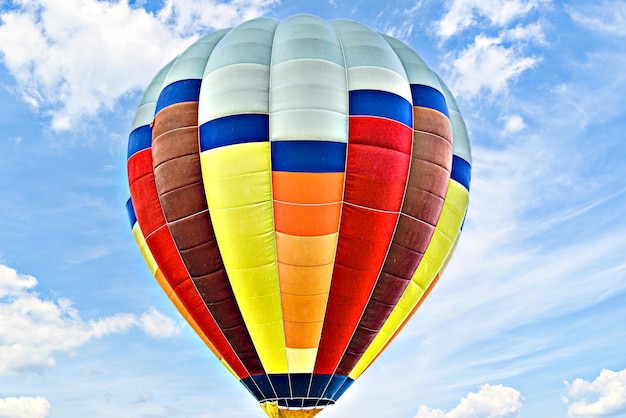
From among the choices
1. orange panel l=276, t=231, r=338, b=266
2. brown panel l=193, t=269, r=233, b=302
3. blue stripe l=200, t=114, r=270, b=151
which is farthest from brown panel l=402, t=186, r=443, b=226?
brown panel l=193, t=269, r=233, b=302

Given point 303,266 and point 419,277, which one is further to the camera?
point 419,277

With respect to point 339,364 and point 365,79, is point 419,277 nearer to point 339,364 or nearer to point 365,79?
point 339,364

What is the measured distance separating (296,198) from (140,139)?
157 inches

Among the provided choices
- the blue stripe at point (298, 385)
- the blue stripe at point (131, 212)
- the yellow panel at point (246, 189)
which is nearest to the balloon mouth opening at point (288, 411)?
the blue stripe at point (298, 385)

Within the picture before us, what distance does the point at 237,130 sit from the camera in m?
13.5

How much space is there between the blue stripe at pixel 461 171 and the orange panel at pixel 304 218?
10.7 ft

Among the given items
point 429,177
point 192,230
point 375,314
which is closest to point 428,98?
point 429,177

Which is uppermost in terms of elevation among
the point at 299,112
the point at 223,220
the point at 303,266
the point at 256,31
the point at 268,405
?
the point at 256,31

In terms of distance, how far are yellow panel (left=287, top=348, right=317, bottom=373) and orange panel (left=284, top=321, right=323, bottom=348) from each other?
0.10m

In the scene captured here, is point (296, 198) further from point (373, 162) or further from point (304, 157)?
point (373, 162)

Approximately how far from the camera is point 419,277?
1501 cm

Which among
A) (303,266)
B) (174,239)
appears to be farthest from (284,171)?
(174,239)

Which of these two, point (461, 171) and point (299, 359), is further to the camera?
point (461, 171)

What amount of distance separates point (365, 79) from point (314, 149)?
1.90 metres
